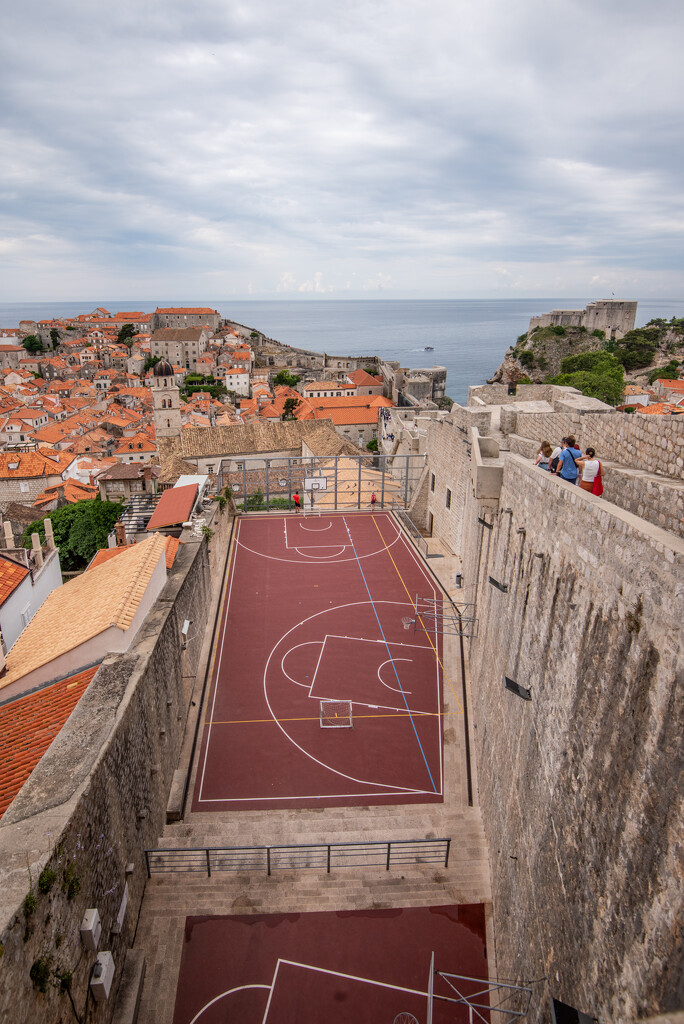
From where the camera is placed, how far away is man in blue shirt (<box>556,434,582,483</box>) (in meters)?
7.88

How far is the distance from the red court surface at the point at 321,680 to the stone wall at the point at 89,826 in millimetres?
1962

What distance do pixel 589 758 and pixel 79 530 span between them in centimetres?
4026

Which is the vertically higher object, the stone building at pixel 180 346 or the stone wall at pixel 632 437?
the stone building at pixel 180 346

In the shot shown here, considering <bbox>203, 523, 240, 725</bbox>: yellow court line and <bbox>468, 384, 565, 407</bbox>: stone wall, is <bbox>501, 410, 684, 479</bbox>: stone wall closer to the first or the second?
<bbox>468, 384, 565, 407</bbox>: stone wall

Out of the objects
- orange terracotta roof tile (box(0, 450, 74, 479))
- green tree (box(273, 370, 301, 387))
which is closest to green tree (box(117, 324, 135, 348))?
green tree (box(273, 370, 301, 387))

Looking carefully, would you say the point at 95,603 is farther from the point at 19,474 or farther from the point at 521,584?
the point at 19,474

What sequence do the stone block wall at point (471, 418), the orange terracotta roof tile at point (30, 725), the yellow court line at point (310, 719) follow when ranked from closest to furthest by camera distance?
1. the orange terracotta roof tile at point (30, 725)
2. the yellow court line at point (310, 719)
3. the stone block wall at point (471, 418)

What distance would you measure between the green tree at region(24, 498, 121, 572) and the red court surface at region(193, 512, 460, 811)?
75.4 ft

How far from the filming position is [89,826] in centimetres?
654

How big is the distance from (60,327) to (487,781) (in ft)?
578

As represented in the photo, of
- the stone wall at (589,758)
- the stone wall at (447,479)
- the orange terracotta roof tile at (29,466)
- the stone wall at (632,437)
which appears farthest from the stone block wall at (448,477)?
the orange terracotta roof tile at (29,466)

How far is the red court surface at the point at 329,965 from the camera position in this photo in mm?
7754

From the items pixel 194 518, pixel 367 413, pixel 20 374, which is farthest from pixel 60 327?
pixel 194 518

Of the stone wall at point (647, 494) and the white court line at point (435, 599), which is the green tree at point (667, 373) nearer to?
the white court line at point (435, 599)
